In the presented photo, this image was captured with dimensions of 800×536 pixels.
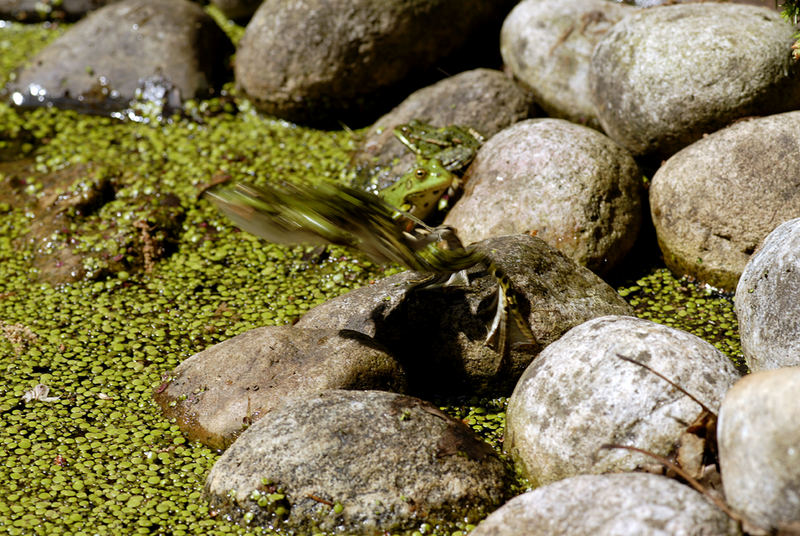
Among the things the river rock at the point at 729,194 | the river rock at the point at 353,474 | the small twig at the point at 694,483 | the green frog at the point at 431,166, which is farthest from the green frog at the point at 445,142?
the small twig at the point at 694,483

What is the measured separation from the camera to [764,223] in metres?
3.95

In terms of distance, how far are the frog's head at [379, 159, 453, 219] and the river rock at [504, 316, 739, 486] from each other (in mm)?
1661

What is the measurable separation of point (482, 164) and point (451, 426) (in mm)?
1906

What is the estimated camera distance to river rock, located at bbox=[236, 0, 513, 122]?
5.60 metres

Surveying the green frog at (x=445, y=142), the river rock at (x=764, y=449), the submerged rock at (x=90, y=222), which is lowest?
the submerged rock at (x=90, y=222)

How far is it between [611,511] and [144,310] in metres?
2.84

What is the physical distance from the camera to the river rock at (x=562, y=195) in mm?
4191

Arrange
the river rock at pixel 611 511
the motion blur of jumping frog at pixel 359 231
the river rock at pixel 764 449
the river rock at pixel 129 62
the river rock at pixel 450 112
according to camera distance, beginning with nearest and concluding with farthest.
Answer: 1. the river rock at pixel 764 449
2. the river rock at pixel 611 511
3. the motion blur of jumping frog at pixel 359 231
4. the river rock at pixel 450 112
5. the river rock at pixel 129 62

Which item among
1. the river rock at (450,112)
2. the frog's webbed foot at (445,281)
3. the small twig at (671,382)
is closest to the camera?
the small twig at (671,382)

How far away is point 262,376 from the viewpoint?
339 centimetres

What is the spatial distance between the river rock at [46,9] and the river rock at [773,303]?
646 cm

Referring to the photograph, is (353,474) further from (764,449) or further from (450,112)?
(450,112)

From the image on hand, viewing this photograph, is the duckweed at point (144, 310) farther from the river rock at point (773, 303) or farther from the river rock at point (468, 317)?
the river rock at point (773, 303)

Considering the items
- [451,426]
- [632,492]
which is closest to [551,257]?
[451,426]
